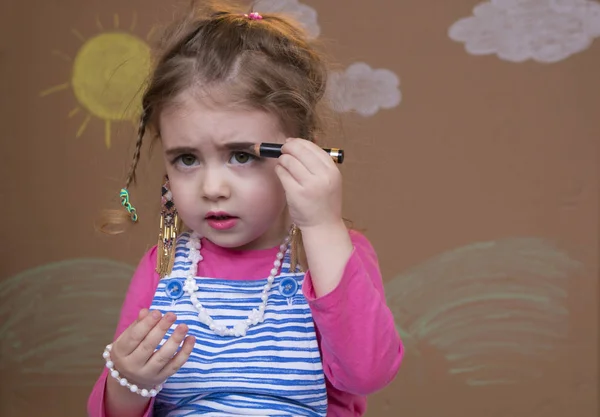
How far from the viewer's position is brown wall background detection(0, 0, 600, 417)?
1896mm

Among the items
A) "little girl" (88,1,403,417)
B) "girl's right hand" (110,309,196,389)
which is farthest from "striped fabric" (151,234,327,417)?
"girl's right hand" (110,309,196,389)

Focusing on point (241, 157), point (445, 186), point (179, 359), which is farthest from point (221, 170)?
point (445, 186)

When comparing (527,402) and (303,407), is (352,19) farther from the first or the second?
(303,407)

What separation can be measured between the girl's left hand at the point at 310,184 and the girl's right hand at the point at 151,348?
0.19 metres

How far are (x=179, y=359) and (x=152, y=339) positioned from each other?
1.5 inches

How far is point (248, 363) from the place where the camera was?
969mm

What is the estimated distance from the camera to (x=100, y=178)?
2.02m

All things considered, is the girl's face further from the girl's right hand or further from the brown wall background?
the brown wall background

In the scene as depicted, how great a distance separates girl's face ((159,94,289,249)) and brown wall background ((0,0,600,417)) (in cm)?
87

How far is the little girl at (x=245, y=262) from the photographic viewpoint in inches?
34.4

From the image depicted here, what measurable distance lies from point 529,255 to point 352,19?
29.1 inches

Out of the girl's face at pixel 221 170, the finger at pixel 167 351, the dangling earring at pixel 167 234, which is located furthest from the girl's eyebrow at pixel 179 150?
the finger at pixel 167 351

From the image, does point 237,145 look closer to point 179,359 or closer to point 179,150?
point 179,150

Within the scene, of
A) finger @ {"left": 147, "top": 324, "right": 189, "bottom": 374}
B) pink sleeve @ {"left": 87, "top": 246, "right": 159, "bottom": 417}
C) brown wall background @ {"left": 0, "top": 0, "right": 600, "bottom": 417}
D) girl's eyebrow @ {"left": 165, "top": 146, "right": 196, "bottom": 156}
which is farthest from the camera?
brown wall background @ {"left": 0, "top": 0, "right": 600, "bottom": 417}
